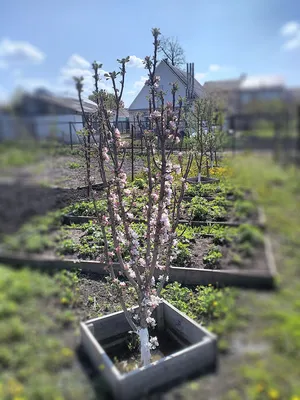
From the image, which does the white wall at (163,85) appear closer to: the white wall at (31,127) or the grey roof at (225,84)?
the grey roof at (225,84)

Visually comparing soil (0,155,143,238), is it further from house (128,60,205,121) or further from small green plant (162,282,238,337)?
small green plant (162,282,238,337)

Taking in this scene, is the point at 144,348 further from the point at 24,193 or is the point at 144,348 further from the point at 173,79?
the point at 173,79

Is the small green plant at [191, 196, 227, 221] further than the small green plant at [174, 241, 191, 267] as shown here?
Yes

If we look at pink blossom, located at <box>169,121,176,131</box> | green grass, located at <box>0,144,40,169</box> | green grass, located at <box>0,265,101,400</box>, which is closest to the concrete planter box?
green grass, located at <box>0,265,101,400</box>

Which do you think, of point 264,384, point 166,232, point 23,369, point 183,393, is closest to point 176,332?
point 166,232

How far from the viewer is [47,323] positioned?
1298 mm

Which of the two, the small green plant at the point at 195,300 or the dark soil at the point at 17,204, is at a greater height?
the dark soil at the point at 17,204

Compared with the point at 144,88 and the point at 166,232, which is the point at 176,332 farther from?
the point at 144,88

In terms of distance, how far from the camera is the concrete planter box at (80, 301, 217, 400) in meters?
1.55

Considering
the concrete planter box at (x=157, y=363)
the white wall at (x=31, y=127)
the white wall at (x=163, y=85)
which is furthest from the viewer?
the white wall at (x=163, y=85)

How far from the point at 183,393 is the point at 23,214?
1139 mm

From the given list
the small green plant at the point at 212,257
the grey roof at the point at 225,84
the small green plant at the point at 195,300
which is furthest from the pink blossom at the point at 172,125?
the small green plant at the point at 212,257

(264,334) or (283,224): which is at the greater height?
(283,224)

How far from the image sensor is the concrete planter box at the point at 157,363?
155cm
